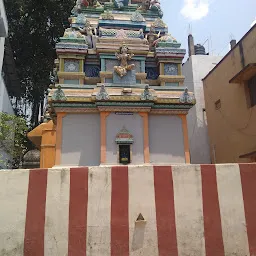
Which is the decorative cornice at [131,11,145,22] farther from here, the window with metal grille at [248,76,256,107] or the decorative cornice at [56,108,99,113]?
the window with metal grille at [248,76,256,107]

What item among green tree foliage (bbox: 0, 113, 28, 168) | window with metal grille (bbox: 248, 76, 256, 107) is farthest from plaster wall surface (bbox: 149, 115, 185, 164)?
window with metal grille (bbox: 248, 76, 256, 107)

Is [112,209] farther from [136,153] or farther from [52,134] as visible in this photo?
[52,134]

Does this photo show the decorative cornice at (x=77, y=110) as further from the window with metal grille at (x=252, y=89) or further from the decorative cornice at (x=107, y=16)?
the window with metal grille at (x=252, y=89)

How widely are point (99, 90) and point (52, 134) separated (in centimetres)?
383

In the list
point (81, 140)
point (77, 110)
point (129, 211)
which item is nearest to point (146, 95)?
point (77, 110)

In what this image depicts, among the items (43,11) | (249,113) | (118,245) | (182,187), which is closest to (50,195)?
(118,245)

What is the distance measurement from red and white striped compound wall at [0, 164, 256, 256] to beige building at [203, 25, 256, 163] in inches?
391

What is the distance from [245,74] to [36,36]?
54.2 feet

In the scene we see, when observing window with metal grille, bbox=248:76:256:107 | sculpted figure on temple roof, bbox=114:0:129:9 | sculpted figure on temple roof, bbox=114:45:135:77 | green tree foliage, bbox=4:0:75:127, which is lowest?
sculpted figure on temple roof, bbox=114:45:135:77

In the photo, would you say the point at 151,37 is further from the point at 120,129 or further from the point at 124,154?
the point at 124,154

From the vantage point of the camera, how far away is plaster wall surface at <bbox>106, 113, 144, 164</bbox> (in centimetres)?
920

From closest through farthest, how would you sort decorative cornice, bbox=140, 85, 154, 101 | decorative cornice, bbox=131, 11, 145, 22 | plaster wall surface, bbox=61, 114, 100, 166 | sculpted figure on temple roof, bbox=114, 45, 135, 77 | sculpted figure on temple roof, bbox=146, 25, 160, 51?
plaster wall surface, bbox=61, 114, 100, 166 → decorative cornice, bbox=140, 85, 154, 101 → sculpted figure on temple roof, bbox=114, 45, 135, 77 → sculpted figure on temple roof, bbox=146, 25, 160, 51 → decorative cornice, bbox=131, 11, 145, 22

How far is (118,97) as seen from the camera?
952cm

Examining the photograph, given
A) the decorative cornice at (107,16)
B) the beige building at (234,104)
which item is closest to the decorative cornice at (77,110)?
the decorative cornice at (107,16)
